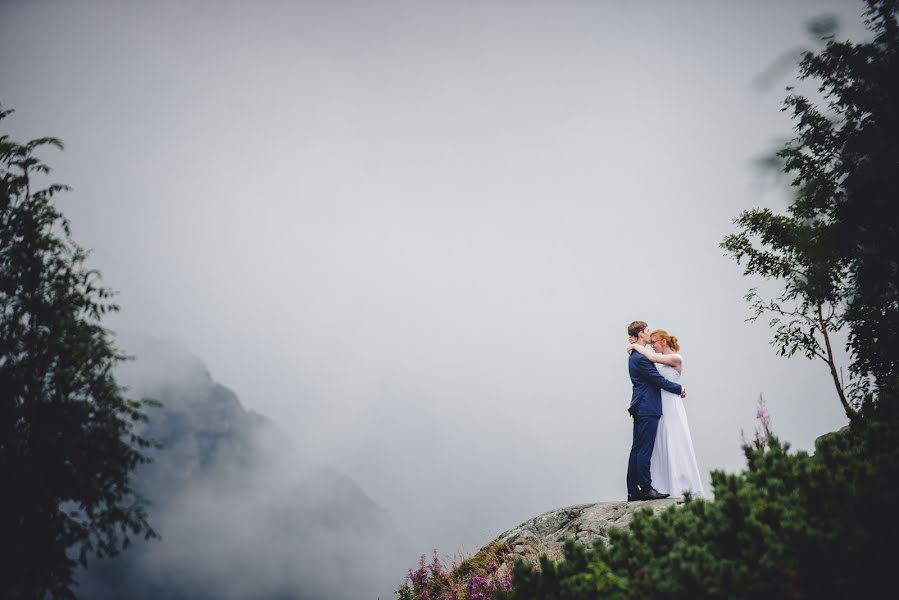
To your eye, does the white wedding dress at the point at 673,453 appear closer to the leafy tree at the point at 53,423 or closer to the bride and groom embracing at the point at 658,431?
the bride and groom embracing at the point at 658,431

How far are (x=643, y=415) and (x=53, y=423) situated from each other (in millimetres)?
10044

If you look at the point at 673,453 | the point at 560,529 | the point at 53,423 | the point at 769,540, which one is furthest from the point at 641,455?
the point at 53,423

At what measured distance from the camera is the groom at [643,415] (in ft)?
30.3

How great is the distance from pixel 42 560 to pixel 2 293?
4523 mm

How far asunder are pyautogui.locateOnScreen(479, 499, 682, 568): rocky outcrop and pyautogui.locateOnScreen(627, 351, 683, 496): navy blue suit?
453 millimetres

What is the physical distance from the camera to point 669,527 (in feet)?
14.2

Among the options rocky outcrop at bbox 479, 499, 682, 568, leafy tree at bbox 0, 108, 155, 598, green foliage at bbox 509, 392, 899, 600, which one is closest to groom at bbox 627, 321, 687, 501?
rocky outcrop at bbox 479, 499, 682, 568

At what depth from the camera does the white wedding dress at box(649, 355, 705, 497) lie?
9.24m

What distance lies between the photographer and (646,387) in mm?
9641

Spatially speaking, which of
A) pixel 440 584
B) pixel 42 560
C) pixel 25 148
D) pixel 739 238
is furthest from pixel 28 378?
pixel 739 238

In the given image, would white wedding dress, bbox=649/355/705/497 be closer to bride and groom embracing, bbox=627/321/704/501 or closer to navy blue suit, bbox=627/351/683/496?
bride and groom embracing, bbox=627/321/704/501

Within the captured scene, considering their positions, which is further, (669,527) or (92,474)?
(92,474)

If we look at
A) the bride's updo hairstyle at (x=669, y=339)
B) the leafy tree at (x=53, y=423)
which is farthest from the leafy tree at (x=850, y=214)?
the leafy tree at (x=53, y=423)

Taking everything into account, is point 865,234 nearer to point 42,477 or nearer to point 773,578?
point 773,578
